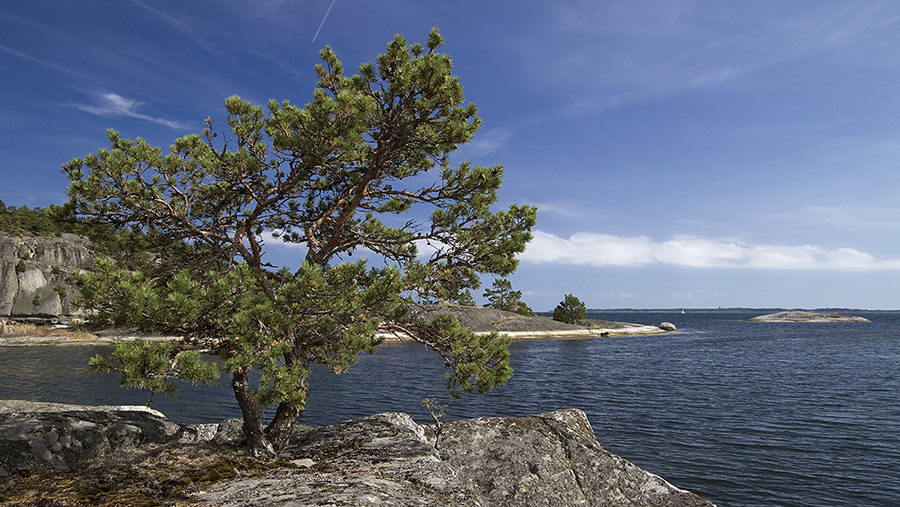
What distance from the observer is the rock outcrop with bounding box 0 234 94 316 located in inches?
2635

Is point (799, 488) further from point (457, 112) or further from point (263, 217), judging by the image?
point (263, 217)

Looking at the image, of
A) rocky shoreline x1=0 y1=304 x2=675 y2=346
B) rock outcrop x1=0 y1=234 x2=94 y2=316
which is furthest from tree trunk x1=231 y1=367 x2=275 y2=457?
rock outcrop x1=0 y1=234 x2=94 y2=316

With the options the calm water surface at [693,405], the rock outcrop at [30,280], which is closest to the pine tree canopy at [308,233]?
the calm water surface at [693,405]

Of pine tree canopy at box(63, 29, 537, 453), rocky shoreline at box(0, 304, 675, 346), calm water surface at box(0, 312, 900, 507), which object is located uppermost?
pine tree canopy at box(63, 29, 537, 453)

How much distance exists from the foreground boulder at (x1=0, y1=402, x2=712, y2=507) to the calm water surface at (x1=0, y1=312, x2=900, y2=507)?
218 inches

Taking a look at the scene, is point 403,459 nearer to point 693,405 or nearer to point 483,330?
point 693,405

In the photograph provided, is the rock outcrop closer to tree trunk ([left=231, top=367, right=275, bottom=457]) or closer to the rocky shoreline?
the rocky shoreline

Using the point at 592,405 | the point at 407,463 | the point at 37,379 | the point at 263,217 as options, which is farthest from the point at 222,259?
the point at 37,379

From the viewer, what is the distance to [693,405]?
82.9 feet

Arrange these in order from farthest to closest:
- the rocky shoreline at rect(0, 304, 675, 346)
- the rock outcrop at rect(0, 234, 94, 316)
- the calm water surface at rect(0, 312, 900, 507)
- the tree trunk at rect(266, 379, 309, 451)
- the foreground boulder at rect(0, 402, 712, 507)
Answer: the rock outcrop at rect(0, 234, 94, 316) → the rocky shoreline at rect(0, 304, 675, 346) → the calm water surface at rect(0, 312, 900, 507) → the tree trunk at rect(266, 379, 309, 451) → the foreground boulder at rect(0, 402, 712, 507)

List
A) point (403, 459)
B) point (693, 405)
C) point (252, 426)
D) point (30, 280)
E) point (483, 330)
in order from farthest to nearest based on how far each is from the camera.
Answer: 1. point (483, 330)
2. point (30, 280)
3. point (693, 405)
4. point (252, 426)
5. point (403, 459)

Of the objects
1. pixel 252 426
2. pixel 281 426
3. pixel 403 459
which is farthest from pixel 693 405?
pixel 252 426

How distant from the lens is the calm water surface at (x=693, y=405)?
14.7m

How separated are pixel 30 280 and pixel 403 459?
85927mm
